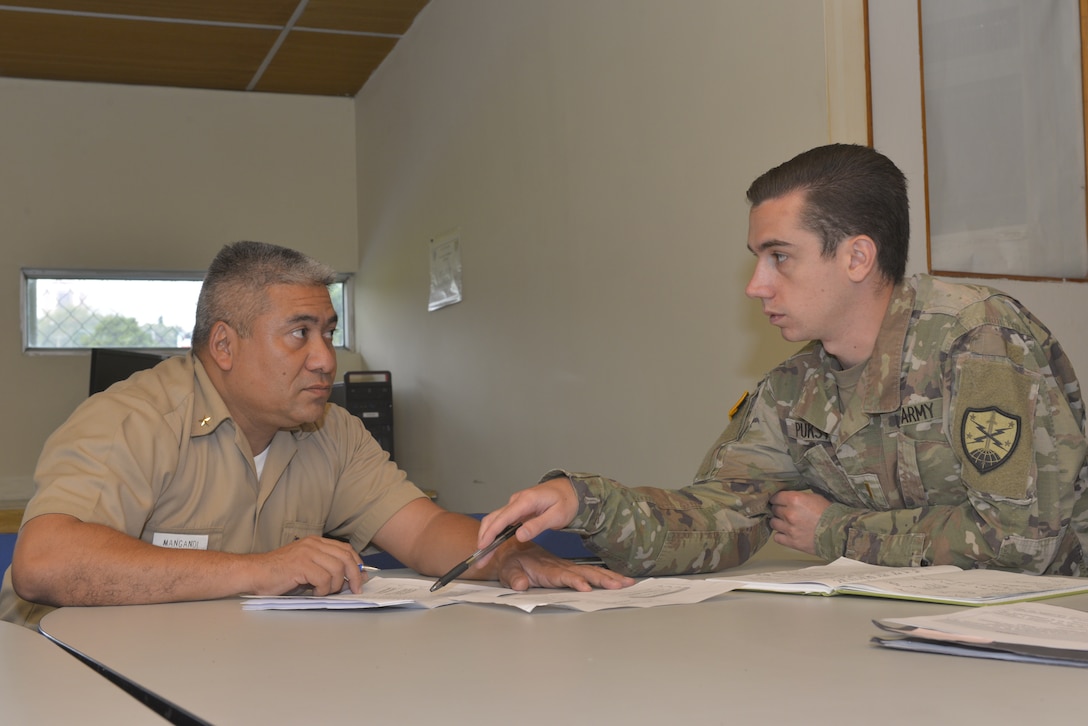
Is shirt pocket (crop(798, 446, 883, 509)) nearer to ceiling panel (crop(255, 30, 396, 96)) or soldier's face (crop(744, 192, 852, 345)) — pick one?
soldier's face (crop(744, 192, 852, 345))

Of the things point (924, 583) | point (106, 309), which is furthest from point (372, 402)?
point (924, 583)

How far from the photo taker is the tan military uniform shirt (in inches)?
64.0

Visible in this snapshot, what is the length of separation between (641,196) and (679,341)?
17.7 inches

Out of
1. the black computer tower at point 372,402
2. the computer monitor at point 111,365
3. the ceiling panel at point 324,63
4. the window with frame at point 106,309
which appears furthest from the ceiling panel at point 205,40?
the computer monitor at point 111,365

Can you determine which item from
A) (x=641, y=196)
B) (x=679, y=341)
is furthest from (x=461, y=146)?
(x=679, y=341)

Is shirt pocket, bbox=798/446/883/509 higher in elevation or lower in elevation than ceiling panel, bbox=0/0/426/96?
lower

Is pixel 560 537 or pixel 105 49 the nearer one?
pixel 560 537

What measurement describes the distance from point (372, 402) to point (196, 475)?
287 cm

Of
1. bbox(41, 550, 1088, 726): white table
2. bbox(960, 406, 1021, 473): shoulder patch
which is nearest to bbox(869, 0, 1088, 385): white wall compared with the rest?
bbox(960, 406, 1021, 473): shoulder patch

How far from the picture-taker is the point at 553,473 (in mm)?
1516

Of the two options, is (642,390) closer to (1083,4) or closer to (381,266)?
(1083,4)

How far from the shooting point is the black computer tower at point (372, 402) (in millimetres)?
4652

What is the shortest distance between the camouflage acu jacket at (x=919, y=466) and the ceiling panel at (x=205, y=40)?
3.31 m

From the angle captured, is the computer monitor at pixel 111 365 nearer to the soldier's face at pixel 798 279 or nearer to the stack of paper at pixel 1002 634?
the soldier's face at pixel 798 279
